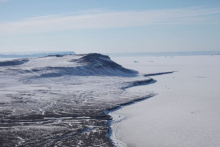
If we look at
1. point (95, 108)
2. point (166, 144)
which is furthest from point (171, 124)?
point (95, 108)

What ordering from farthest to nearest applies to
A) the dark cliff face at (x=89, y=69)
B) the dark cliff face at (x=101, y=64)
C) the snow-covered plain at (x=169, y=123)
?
the dark cliff face at (x=101, y=64)
the dark cliff face at (x=89, y=69)
the snow-covered plain at (x=169, y=123)

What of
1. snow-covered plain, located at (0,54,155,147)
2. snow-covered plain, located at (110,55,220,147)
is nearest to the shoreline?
snow-covered plain, located at (110,55,220,147)

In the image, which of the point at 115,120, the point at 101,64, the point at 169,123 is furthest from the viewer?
the point at 101,64

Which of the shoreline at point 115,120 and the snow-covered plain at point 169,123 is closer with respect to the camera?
the snow-covered plain at point 169,123

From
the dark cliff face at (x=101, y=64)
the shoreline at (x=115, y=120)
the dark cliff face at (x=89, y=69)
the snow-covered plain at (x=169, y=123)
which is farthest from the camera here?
the dark cliff face at (x=101, y=64)

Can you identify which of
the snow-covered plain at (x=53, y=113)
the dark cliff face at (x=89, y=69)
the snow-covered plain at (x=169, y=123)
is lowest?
the snow-covered plain at (x=169, y=123)

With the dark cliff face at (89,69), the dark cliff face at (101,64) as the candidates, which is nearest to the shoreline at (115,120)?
the dark cliff face at (89,69)

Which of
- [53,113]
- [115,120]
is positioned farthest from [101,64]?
[115,120]

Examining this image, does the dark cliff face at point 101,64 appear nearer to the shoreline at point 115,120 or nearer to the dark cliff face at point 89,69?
the dark cliff face at point 89,69

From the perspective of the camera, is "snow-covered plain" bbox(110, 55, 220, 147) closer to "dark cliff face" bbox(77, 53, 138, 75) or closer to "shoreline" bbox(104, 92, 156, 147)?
"shoreline" bbox(104, 92, 156, 147)

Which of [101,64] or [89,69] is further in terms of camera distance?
[101,64]

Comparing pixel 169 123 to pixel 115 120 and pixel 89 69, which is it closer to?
pixel 115 120
